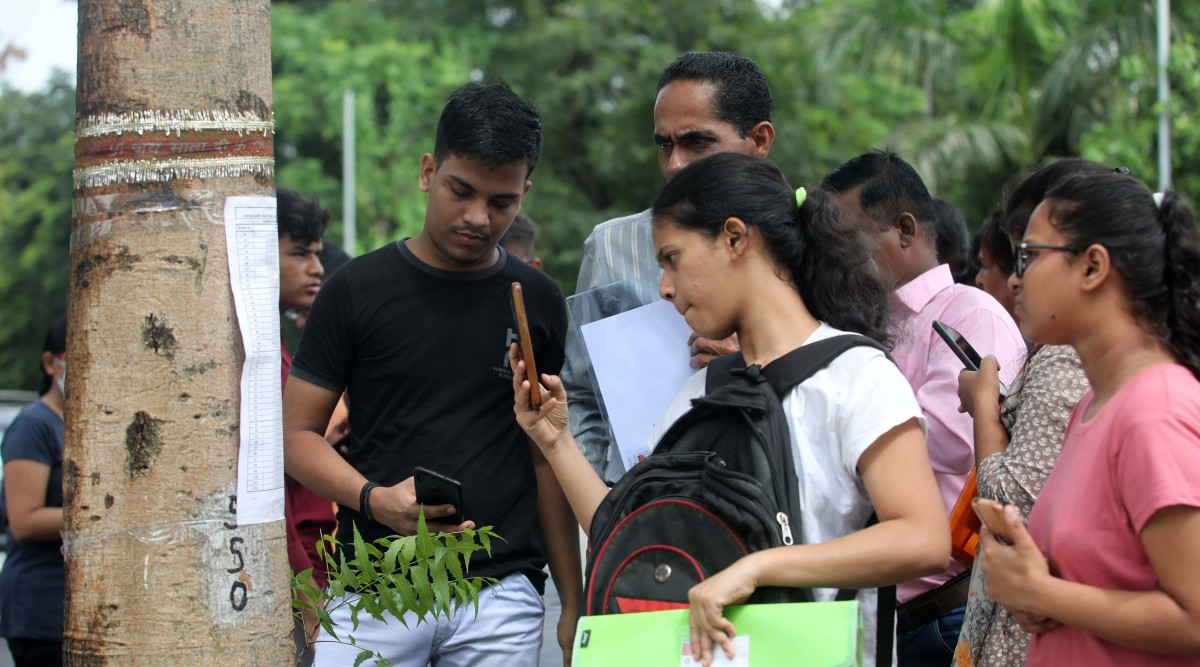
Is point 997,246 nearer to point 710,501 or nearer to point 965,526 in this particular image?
point 965,526

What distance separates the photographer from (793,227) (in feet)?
8.50

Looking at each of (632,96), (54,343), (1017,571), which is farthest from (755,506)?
(632,96)

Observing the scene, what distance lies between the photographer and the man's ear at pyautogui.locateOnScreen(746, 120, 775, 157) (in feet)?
11.8

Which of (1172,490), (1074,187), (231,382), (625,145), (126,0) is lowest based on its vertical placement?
(1172,490)

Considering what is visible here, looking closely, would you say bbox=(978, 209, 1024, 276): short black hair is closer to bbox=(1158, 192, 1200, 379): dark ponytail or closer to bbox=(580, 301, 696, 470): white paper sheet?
bbox=(580, 301, 696, 470): white paper sheet

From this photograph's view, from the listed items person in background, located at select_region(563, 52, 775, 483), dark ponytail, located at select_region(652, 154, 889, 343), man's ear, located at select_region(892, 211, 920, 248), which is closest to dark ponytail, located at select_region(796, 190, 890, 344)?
dark ponytail, located at select_region(652, 154, 889, 343)

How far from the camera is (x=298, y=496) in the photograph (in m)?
4.68

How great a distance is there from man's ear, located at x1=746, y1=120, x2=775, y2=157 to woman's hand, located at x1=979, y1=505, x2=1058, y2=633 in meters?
1.59

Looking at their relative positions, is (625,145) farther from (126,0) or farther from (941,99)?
(126,0)

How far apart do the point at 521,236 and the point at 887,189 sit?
10.3 feet

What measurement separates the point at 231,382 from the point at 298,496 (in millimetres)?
2406

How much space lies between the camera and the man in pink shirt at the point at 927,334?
10.7 ft

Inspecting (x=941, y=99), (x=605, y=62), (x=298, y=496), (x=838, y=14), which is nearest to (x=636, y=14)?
(x=605, y=62)

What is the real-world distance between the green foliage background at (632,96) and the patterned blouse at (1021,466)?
13172 millimetres
